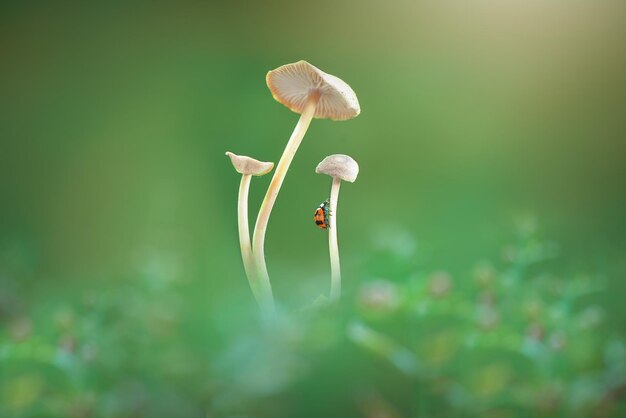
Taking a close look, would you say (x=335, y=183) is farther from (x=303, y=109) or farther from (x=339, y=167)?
(x=303, y=109)

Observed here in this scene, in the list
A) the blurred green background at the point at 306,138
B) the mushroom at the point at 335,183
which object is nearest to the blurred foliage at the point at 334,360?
the blurred green background at the point at 306,138

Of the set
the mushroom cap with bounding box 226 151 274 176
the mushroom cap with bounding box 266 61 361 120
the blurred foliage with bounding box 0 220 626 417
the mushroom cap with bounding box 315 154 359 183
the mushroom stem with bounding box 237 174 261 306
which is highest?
the mushroom cap with bounding box 266 61 361 120

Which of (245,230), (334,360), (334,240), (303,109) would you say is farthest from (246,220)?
(334,360)

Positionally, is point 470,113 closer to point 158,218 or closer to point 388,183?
point 388,183

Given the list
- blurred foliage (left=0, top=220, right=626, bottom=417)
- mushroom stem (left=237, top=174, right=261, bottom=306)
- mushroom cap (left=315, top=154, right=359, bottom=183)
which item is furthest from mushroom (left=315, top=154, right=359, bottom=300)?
blurred foliage (left=0, top=220, right=626, bottom=417)

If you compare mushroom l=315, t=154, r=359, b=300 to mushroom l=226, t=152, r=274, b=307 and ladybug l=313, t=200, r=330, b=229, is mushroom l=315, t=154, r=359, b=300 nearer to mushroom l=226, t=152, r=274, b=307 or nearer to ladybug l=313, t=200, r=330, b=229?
ladybug l=313, t=200, r=330, b=229

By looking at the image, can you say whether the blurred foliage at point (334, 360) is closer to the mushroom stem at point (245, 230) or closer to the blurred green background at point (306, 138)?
the blurred green background at point (306, 138)
